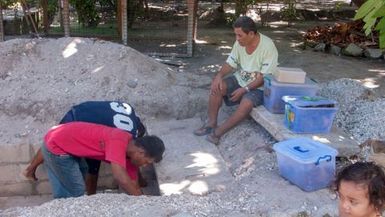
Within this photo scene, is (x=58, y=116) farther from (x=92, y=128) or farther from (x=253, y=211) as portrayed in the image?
(x=253, y=211)

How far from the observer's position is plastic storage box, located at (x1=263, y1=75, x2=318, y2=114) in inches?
176

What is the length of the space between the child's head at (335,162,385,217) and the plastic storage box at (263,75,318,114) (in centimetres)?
216

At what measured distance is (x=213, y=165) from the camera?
14.0ft

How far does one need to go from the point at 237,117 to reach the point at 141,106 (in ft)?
4.21

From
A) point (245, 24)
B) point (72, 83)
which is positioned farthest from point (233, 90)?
point (72, 83)

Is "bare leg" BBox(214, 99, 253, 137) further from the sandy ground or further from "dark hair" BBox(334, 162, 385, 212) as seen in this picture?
"dark hair" BBox(334, 162, 385, 212)

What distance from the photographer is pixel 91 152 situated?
3.82m

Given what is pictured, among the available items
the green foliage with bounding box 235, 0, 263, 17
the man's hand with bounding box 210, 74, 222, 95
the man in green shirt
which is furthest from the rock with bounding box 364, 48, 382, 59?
the man's hand with bounding box 210, 74, 222, 95

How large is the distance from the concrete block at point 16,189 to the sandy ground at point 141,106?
46cm

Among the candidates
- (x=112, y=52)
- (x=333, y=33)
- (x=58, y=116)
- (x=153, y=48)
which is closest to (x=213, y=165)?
(x=58, y=116)

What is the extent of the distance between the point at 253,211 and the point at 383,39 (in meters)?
1.39

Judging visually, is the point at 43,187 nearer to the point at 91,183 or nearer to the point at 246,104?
the point at 91,183

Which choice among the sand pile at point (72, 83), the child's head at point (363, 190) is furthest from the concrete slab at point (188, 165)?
the child's head at point (363, 190)

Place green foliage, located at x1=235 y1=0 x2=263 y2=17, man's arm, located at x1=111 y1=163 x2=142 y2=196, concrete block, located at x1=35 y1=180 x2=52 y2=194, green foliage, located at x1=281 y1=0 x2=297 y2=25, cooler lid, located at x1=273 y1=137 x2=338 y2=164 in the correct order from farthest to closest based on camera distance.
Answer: green foliage, located at x1=281 y1=0 x2=297 y2=25
green foliage, located at x1=235 y1=0 x2=263 y2=17
concrete block, located at x1=35 y1=180 x2=52 y2=194
man's arm, located at x1=111 y1=163 x2=142 y2=196
cooler lid, located at x1=273 y1=137 x2=338 y2=164
